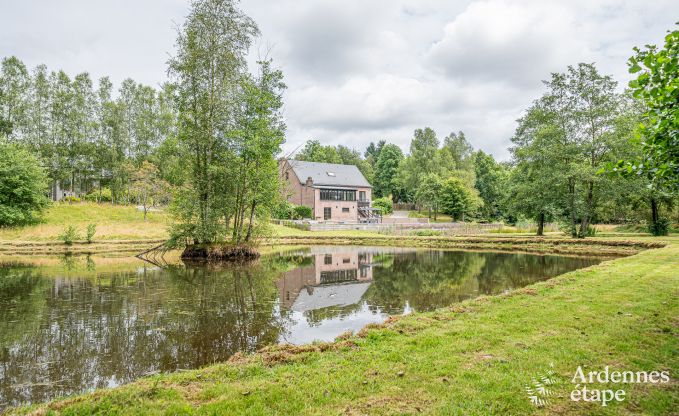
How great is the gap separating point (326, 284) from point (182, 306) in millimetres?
5689

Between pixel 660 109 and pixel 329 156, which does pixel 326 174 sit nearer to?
pixel 329 156

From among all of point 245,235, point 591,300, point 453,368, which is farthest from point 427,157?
point 453,368

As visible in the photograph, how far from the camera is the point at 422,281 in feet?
46.0

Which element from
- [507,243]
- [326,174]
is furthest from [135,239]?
[326,174]

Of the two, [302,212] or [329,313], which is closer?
[329,313]

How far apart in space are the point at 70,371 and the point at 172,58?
19.7 metres

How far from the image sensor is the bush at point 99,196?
43781mm

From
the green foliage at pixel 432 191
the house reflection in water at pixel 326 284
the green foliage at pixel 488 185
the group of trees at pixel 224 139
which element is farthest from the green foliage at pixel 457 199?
the house reflection in water at pixel 326 284

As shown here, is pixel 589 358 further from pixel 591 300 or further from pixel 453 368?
pixel 591 300

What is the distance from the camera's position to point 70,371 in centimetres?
580

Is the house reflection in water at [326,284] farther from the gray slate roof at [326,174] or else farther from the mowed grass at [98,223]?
the gray slate roof at [326,174]

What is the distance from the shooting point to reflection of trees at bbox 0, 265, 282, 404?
5727 mm

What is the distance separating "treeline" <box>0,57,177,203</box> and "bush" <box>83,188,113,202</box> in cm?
13

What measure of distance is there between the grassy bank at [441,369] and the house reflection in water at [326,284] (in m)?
3.90
